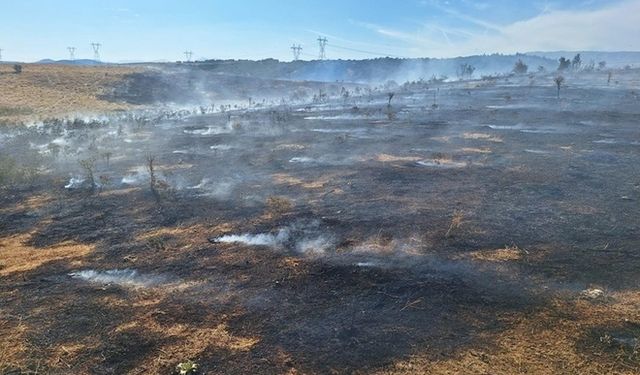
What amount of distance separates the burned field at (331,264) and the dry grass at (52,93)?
72.4ft

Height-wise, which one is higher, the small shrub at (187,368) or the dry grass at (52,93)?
the dry grass at (52,93)

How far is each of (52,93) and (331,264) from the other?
44.6 metres

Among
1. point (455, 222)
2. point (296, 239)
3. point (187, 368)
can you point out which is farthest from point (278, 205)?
point (187, 368)

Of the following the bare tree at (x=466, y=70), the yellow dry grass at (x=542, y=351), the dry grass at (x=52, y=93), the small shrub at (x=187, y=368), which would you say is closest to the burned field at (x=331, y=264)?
the yellow dry grass at (x=542, y=351)

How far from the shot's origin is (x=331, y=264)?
7906mm

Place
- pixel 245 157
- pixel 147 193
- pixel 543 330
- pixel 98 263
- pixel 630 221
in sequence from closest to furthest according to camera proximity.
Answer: pixel 543 330, pixel 98 263, pixel 630 221, pixel 147 193, pixel 245 157

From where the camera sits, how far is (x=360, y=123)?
27156 mm

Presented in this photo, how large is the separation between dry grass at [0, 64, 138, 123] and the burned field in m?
22.1

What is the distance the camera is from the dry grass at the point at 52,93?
35.4m

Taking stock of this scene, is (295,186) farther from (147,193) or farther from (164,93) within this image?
(164,93)

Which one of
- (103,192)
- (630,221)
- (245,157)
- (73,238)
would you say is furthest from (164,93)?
(630,221)

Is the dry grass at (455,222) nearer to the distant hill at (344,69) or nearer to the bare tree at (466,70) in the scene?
the bare tree at (466,70)

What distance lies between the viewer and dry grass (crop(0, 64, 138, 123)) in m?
35.4

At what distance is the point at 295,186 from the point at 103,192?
19.0 ft
